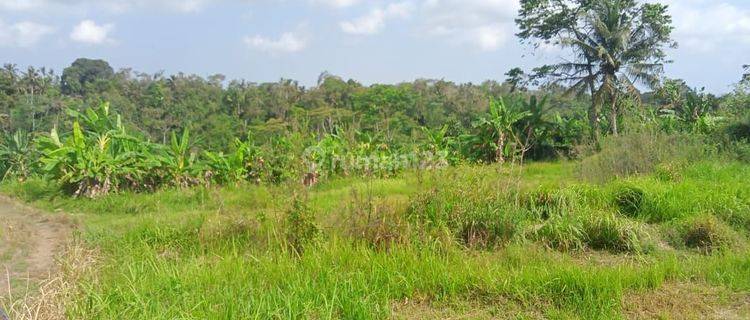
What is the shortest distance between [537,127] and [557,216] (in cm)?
840

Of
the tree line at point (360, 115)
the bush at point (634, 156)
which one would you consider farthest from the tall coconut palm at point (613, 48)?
the bush at point (634, 156)

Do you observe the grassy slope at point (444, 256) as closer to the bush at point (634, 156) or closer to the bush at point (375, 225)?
the bush at point (375, 225)

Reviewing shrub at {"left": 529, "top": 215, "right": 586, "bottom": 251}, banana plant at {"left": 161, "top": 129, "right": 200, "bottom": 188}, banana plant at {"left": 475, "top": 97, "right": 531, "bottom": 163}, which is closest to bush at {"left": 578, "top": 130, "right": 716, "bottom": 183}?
shrub at {"left": 529, "top": 215, "right": 586, "bottom": 251}

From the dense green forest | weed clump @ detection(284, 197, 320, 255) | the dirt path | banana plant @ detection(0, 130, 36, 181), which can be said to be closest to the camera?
the dirt path

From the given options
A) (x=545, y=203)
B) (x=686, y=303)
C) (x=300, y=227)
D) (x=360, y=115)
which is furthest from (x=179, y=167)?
(x=360, y=115)

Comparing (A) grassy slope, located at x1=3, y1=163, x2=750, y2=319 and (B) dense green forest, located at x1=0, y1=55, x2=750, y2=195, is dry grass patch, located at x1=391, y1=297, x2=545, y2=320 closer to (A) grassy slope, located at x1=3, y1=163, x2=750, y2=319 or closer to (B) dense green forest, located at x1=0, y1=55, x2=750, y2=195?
(A) grassy slope, located at x1=3, y1=163, x2=750, y2=319

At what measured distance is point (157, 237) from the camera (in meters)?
5.89

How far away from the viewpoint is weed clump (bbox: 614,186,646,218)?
6.53 meters

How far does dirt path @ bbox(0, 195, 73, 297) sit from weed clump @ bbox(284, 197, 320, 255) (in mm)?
1937

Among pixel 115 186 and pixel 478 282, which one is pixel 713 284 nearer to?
pixel 478 282

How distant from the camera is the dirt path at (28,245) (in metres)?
4.71

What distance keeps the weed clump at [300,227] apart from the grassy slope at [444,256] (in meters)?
0.10

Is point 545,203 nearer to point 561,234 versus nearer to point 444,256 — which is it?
point 561,234

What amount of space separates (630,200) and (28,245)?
6.59 m
